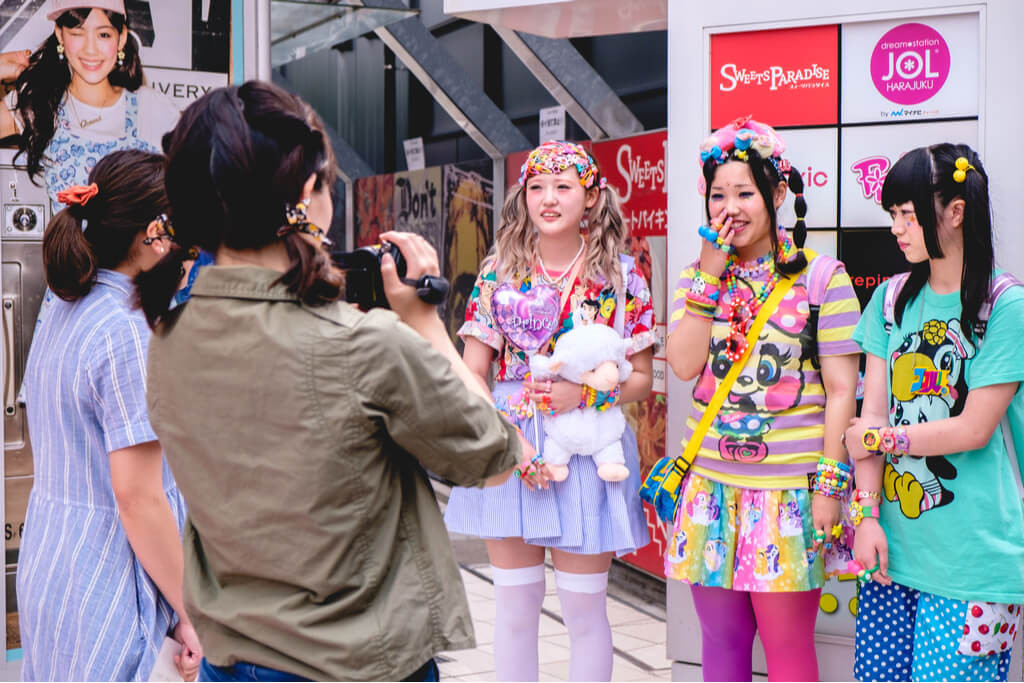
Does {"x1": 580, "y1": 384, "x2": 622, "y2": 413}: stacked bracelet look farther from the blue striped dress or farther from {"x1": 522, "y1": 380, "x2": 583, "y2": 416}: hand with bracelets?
the blue striped dress

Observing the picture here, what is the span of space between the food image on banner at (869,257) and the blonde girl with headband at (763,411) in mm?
464

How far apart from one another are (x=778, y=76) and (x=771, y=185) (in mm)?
721

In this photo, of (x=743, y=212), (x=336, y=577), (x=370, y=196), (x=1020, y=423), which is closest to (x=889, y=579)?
(x=1020, y=423)

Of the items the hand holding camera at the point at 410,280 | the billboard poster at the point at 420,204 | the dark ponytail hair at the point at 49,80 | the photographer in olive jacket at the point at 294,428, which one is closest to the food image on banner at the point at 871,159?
the hand holding camera at the point at 410,280

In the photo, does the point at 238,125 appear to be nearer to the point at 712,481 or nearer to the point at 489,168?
the point at 712,481

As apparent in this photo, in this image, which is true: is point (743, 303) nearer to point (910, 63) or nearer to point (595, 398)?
point (595, 398)

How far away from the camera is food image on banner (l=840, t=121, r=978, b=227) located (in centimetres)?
314

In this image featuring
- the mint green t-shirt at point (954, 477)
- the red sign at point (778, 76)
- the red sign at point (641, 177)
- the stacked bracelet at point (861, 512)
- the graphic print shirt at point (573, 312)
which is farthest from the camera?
the red sign at point (641, 177)

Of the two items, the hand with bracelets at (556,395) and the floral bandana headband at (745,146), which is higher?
the floral bandana headband at (745,146)

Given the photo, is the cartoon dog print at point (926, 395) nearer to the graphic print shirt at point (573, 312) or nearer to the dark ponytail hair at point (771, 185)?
the dark ponytail hair at point (771, 185)

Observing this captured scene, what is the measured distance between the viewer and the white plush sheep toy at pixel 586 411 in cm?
298

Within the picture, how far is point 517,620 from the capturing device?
309cm

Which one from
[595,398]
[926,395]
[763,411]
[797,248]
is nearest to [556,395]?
[595,398]

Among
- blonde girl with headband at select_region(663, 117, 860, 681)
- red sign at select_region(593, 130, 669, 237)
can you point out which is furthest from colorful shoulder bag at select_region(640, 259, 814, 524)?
red sign at select_region(593, 130, 669, 237)
